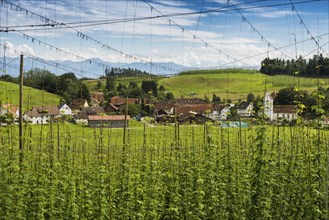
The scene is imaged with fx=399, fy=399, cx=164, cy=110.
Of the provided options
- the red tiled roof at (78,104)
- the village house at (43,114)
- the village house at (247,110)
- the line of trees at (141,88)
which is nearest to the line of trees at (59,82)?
the red tiled roof at (78,104)

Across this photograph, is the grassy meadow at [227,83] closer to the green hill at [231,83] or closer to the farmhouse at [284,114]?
the green hill at [231,83]

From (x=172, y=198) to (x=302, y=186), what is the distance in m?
2.49

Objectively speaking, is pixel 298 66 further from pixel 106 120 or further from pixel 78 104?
pixel 106 120

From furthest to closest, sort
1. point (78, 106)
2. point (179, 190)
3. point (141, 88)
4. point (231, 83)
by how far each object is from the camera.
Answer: point (231, 83) → point (141, 88) → point (78, 106) → point (179, 190)

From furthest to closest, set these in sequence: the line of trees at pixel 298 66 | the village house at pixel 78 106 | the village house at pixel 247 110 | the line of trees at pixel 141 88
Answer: the line of trees at pixel 141 88
the village house at pixel 78 106
the village house at pixel 247 110
the line of trees at pixel 298 66

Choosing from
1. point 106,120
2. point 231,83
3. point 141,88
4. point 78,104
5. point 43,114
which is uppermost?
point 231,83

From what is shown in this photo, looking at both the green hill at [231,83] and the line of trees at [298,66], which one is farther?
the green hill at [231,83]

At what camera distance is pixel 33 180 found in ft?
23.6

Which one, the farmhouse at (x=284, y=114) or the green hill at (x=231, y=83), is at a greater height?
the green hill at (x=231, y=83)

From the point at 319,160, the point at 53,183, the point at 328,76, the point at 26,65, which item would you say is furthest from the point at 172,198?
the point at 328,76

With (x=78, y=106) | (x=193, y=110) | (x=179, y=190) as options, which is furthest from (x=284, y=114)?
(x=78, y=106)

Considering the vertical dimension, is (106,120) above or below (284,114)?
below

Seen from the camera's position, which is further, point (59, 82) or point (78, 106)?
point (59, 82)

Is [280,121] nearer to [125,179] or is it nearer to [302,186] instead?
[302,186]
